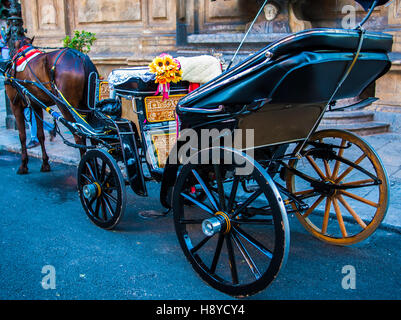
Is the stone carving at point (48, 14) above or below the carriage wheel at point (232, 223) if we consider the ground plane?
above

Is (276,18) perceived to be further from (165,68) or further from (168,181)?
(168,181)

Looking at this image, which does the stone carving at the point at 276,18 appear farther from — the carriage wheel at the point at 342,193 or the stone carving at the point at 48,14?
the stone carving at the point at 48,14

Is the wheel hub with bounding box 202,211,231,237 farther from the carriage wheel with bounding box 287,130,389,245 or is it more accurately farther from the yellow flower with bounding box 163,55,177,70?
the yellow flower with bounding box 163,55,177,70

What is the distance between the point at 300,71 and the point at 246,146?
0.68 meters

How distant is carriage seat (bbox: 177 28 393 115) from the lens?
7.37 ft

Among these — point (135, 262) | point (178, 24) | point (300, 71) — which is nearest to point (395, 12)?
point (178, 24)

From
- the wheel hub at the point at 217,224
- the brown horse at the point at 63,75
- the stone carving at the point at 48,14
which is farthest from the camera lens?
the stone carving at the point at 48,14

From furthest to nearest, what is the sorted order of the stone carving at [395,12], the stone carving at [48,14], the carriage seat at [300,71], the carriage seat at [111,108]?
the stone carving at [48,14] < the stone carving at [395,12] < the carriage seat at [111,108] < the carriage seat at [300,71]

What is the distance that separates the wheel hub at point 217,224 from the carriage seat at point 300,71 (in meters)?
0.71

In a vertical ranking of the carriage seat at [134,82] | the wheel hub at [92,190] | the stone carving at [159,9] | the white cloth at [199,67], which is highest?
the stone carving at [159,9]

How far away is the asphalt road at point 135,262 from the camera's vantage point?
2.79 m

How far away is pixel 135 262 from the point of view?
323cm

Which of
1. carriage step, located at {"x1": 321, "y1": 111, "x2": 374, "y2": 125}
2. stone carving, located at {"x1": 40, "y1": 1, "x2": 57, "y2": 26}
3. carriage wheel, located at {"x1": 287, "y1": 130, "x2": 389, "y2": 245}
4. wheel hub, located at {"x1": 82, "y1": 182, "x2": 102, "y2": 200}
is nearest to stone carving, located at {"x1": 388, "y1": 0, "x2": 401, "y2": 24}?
carriage step, located at {"x1": 321, "y1": 111, "x2": 374, "y2": 125}

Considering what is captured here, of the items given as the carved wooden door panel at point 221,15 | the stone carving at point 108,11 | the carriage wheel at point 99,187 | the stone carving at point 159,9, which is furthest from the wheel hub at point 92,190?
the stone carving at point 108,11
